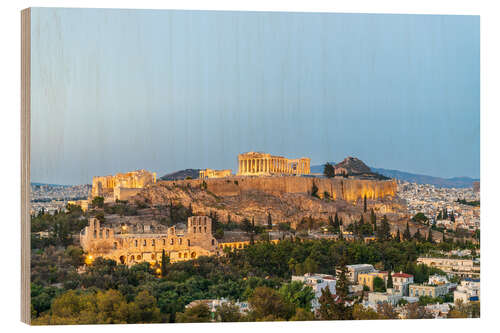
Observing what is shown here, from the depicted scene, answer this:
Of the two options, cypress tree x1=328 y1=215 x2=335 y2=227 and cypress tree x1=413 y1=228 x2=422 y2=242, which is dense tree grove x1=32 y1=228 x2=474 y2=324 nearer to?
cypress tree x1=328 y1=215 x2=335 y2=227

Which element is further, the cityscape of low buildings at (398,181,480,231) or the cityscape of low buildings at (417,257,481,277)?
the cityscape of low buildings at (398,181,480,231)

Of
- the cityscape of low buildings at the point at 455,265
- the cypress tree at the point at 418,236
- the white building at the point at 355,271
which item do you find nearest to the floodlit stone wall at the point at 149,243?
the white building at the point at 355,271

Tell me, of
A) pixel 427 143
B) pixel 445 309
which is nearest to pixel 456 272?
pixel 445 309

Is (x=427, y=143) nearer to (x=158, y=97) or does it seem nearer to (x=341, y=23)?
(x=341, y=23)

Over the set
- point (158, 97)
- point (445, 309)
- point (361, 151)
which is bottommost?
point (445, 309)

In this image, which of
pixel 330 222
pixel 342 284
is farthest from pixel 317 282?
pixel 330 222

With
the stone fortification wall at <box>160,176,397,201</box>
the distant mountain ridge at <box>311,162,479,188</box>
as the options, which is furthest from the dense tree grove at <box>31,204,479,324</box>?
the distant mountain ridge at <box>311,162,479,188</box>
